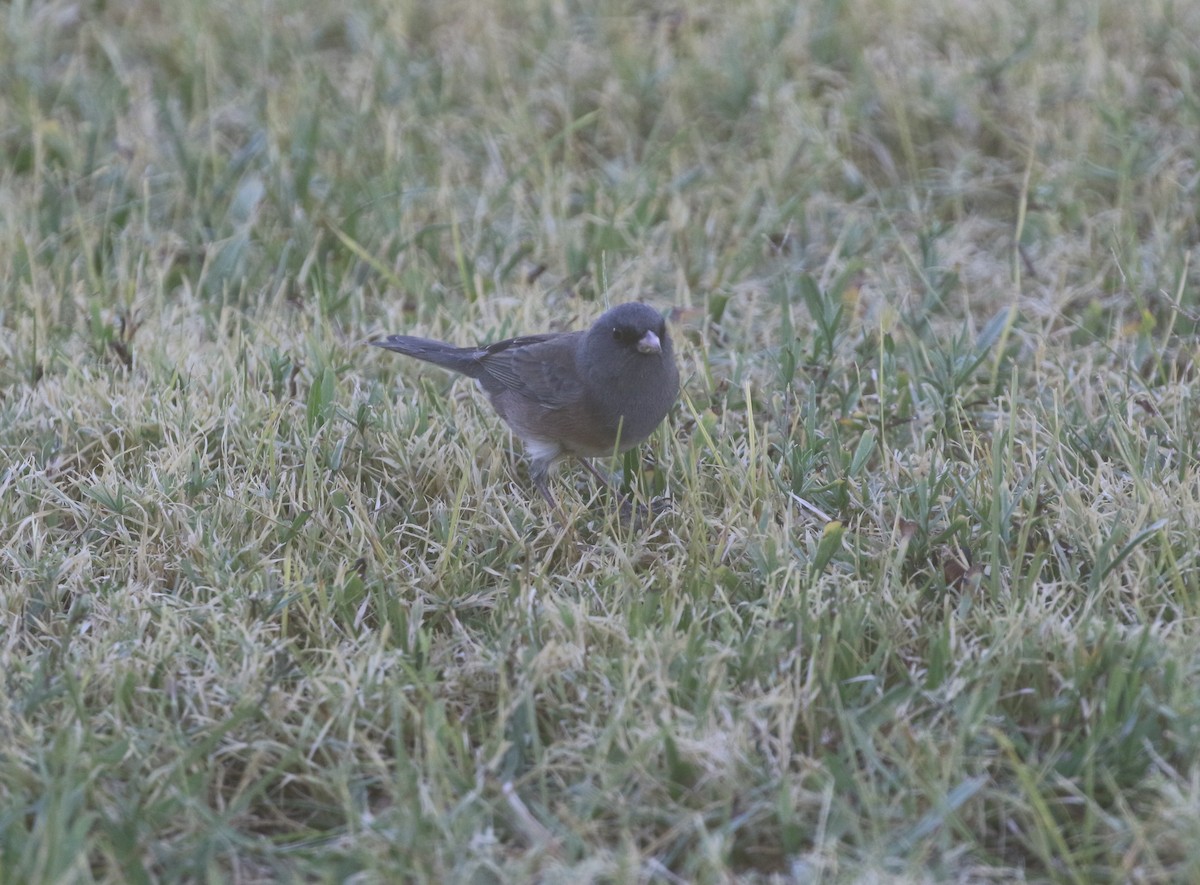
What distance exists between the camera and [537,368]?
3.68 metres

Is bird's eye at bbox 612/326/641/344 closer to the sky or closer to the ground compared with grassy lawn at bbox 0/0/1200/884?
closer to the sky

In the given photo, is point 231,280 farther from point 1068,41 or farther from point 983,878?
point 1068,41

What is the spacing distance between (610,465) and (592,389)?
1.24 ft

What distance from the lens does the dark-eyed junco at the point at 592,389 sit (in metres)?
3.50

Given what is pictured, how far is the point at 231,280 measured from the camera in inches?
177

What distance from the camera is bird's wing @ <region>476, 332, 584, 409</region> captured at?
3.58 m

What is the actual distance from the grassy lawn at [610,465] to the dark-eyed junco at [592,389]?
A: 15 centimetres

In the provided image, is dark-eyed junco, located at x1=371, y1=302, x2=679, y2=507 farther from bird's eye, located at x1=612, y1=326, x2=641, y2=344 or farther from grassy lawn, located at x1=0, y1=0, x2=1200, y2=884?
grassy lawn, located at x1=0, y1=0, x2=1200, y2=884

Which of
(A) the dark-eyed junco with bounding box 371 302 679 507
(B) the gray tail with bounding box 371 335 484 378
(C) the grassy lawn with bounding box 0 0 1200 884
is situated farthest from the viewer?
(B) the gray tail with bounding box 371 335 484 378

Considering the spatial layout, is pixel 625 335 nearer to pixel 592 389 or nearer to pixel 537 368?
pixel 592 389

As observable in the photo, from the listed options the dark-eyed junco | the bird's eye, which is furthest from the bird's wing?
A: the bird's eye

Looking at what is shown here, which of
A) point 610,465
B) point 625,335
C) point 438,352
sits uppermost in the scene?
point 625,335

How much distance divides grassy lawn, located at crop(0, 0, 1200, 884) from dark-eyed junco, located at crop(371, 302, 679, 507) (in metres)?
0.15

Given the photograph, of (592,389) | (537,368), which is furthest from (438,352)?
(592,389)
